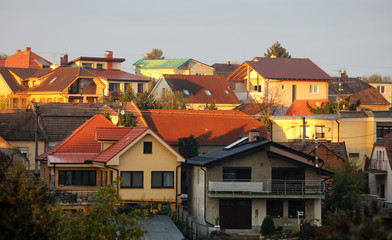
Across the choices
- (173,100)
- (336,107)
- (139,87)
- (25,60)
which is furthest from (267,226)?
(25,60)

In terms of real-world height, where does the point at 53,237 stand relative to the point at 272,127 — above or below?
below

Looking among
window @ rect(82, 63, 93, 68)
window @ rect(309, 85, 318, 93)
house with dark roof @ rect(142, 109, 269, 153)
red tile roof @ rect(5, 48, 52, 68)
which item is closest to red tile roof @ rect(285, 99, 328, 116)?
window @ rect(309, 85, 318, 93)

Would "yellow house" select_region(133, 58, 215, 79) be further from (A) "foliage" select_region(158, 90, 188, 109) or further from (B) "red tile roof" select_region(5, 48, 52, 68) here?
(A) "foliage" select_region(158, 90, 188, 109)

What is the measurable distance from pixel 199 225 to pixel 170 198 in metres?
4.45

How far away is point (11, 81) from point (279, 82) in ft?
114

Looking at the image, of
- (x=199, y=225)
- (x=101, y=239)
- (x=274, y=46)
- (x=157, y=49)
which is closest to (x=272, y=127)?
(x=199, y=225)

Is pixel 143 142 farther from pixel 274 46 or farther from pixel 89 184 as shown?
pixel 274 46

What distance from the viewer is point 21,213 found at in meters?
17.5

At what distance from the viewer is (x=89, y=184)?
48375 millimetres

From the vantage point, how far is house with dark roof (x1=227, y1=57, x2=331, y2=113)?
326 feet

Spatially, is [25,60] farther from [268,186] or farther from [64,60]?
[268,186]

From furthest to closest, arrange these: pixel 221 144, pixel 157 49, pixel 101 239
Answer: pixel 157 49 < pixel 221 144 < pixel 101 239

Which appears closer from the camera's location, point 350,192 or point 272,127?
point 350,192

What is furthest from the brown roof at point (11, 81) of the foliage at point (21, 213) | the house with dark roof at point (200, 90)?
the foliage at point (21, 213)
